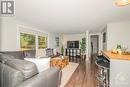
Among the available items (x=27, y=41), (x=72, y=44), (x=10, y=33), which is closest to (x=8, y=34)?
(x=10, y=33)

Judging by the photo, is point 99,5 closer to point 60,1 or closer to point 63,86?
point 60,1

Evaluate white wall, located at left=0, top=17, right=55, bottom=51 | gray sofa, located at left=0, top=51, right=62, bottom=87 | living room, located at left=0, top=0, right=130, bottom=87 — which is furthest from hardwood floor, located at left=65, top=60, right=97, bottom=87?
white wall, located at left=0, top=17, right=55, bottom=51

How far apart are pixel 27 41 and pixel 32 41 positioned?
17.4 inches

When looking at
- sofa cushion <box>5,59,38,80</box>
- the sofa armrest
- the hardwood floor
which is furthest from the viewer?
the hardwood floor

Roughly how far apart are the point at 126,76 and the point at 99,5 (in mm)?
2063

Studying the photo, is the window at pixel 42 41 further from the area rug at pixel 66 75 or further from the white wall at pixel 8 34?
the area rug at pixel 66 75

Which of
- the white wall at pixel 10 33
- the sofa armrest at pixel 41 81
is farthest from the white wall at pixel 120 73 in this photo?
the white wall at pixel 10 33

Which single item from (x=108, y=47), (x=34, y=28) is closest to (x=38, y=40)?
(x=34, y=28)

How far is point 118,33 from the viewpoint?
582 cm

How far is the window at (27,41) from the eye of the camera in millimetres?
5305

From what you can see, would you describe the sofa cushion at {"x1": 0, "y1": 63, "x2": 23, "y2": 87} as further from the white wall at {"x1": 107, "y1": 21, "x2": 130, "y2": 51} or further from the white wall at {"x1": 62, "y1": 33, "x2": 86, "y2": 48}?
the white wall at {"x1": 62, "y1": 33, "x2": 86, "y2": 48}

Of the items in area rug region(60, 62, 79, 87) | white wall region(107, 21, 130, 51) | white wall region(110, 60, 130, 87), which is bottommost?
area rug region(60, 62, 79, 87)

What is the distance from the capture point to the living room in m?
1.61

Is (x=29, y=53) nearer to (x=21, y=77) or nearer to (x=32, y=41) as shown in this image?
(x=32, y=41)
